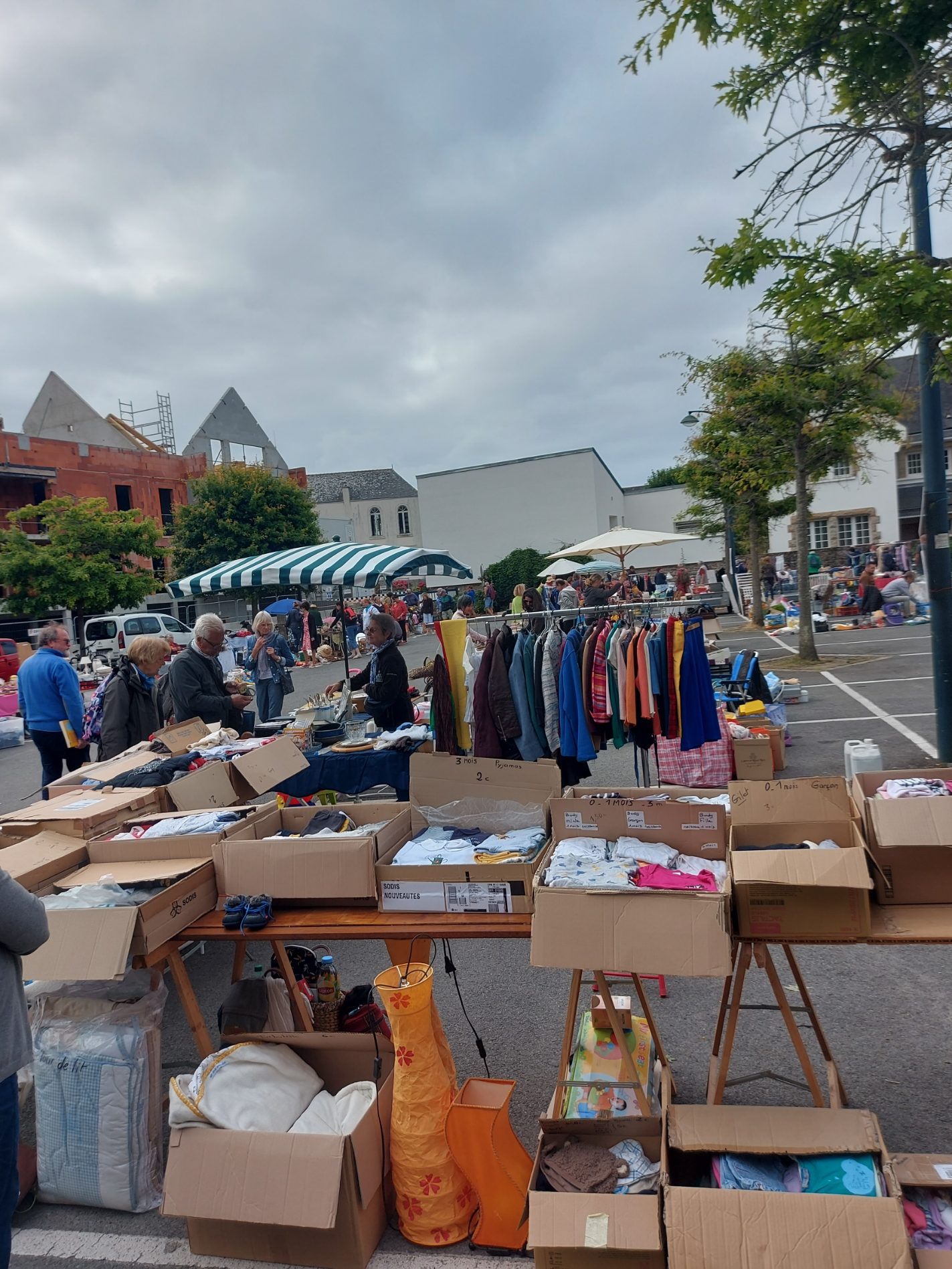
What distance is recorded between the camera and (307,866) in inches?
125

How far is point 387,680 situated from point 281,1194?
13.7 ft

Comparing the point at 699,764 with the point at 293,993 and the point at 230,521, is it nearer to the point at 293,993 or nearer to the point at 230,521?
the point at 293,993

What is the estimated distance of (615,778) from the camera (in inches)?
324

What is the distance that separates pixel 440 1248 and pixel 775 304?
516cm

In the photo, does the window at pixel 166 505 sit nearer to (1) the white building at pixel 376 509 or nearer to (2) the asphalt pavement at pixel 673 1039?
(1) the white building at pixel 376 509

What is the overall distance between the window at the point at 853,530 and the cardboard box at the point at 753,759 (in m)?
33.2

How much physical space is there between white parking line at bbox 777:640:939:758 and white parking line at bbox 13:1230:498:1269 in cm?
644

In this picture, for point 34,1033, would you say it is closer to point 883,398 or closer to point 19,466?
point 883,398

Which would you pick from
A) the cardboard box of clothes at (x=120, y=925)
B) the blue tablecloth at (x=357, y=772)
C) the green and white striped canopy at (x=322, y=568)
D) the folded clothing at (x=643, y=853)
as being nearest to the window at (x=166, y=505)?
the green and white striped canopy at (x=322, y=568)

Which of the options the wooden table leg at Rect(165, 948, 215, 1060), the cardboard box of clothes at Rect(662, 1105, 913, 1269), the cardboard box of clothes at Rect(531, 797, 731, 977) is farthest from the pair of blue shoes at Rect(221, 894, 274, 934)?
the cardboard box of clothes at Rect(662, 1105, 913, 1269)

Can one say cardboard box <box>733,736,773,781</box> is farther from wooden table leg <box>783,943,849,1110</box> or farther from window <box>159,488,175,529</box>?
window <box>159,488,175,529</box>

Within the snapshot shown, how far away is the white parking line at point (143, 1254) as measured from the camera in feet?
8.32

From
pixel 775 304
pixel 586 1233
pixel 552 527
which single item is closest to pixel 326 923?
pixel 586 1233

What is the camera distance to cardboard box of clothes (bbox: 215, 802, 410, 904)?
123 inches
